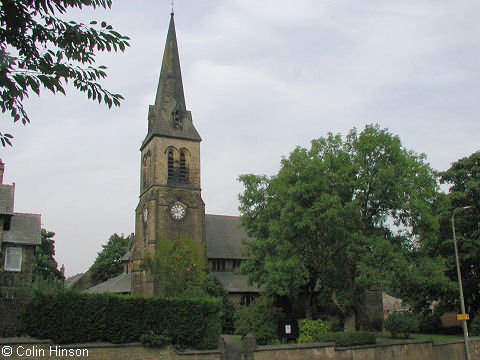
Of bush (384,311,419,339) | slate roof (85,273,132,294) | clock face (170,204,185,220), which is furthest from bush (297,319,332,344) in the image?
slate roof (85,273,132,294)

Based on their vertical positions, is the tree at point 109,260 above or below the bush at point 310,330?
above

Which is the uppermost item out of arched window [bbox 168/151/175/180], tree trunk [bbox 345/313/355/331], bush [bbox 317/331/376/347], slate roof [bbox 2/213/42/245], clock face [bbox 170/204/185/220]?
arched window [bbox 168/151/175/180]

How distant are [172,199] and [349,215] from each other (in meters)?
21.3

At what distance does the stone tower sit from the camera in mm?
41344

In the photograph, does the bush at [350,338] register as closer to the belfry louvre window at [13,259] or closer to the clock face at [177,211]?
the belfry louvre window at [13,259]

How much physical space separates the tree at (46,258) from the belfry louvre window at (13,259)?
28997 mm

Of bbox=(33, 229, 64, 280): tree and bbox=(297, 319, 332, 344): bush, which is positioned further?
bbox=(33, 229, 64, 280): tree

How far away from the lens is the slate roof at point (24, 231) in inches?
1113

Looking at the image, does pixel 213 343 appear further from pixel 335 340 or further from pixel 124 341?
pixel 335 340

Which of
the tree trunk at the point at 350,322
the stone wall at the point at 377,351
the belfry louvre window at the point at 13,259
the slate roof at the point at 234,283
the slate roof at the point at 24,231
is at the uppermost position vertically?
the slate roof at the point at 24,231

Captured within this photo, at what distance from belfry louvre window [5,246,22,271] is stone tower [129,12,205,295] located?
12.2 m

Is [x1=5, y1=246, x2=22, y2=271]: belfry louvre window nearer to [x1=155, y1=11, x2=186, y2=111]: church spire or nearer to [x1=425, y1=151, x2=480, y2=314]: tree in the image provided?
[x1=155, y1=11, x2=186, y2=111]: church spire

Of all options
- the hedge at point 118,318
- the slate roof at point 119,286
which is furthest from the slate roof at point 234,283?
the hedge at point 118,318

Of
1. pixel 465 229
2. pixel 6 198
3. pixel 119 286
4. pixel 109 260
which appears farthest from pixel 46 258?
pixel 465 229
